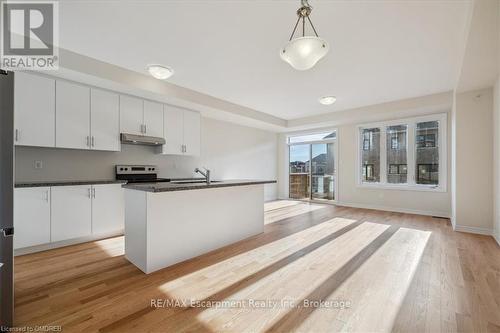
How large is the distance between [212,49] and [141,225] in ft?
7.93

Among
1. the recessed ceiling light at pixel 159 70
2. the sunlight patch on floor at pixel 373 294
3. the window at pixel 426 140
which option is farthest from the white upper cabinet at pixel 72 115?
the window at pixel 426 140

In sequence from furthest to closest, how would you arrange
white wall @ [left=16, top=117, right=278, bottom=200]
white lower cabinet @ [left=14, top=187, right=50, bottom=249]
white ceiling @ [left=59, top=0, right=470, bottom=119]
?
1. white wall @ [left=16, top=117, right=278, bottom=200]
2. white lower cabinet @ [left=14, top=187, right=50, bottom=249]
3. white ceiling @ [left=59, top=0, right=470, bottom=119]

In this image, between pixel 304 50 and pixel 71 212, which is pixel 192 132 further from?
pixel 304 50

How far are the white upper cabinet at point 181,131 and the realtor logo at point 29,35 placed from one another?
6.45ft

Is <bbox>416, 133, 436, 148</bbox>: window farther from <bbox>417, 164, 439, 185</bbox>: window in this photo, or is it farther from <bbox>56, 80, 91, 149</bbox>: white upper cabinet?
<bbox>56, 80, 91, 149</bbox>: white upper cabinet

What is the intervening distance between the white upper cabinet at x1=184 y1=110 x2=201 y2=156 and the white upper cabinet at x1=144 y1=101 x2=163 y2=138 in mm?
582

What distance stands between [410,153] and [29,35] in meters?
7.46

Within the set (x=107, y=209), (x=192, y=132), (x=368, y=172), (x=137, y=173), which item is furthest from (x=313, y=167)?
(x=107, y=209)

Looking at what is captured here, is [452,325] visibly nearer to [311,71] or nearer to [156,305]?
[156,305]

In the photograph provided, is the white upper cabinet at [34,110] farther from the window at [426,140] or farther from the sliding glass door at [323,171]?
the window at [426,140]

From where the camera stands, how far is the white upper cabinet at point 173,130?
4648 mm

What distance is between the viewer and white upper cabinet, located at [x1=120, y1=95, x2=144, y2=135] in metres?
4.00

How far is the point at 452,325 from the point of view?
1.64 m

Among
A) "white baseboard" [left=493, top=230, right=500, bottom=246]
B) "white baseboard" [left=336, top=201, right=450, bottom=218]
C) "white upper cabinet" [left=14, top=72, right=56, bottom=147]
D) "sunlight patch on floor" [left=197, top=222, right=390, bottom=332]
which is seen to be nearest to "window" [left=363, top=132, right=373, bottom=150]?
"white baseboard" [left=336, top=201, right=450, bottom=218]
